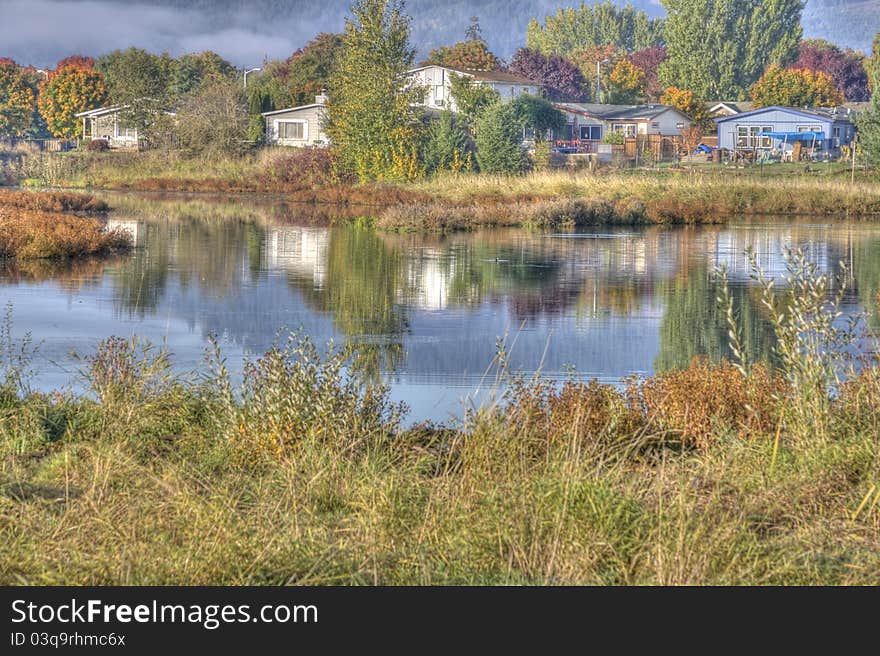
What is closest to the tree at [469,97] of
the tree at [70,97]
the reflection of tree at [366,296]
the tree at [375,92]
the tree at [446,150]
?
the tree at [375,92]

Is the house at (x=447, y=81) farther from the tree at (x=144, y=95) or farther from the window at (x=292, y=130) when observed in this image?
the tree at (x=144, y=95)

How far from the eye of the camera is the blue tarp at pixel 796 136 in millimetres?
82688

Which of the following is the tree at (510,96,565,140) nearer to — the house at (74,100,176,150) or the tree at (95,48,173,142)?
the tree at (95,48,173,142)

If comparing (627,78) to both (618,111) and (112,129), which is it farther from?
(112,129)

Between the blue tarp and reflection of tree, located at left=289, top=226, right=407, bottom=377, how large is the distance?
178ft

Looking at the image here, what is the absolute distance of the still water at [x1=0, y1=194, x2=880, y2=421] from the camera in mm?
15523

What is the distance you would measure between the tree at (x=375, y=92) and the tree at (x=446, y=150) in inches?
62.6

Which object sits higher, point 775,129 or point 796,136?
point 775,129

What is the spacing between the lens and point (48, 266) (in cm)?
2692

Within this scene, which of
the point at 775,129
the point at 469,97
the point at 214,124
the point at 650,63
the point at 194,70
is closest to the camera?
the point at 469,97

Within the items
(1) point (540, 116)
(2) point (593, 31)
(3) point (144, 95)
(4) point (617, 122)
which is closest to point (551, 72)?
(2) point (593, 31)

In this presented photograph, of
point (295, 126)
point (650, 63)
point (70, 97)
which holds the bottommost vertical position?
point (295, 126)

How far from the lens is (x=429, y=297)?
72.7 feet

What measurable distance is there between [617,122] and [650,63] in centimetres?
5237
